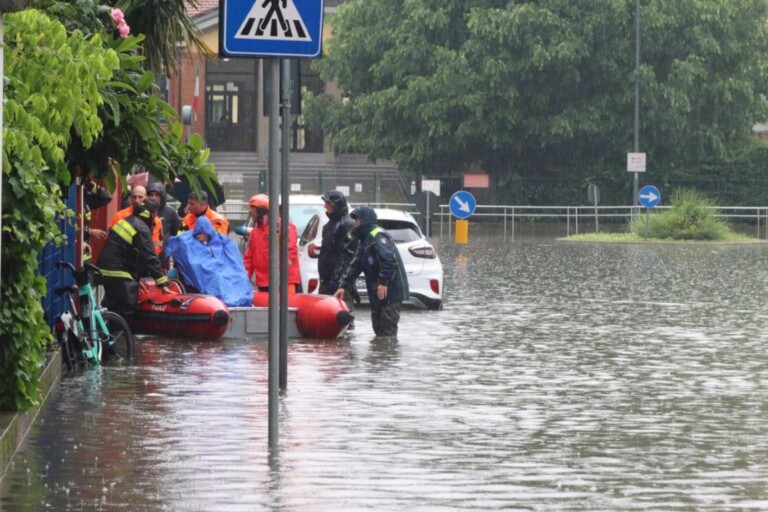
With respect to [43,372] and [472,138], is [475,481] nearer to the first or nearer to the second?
[43,372]

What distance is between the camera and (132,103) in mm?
12133

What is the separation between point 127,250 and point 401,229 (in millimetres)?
7708

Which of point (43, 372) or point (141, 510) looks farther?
point (43, 372)

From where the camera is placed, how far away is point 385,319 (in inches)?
725

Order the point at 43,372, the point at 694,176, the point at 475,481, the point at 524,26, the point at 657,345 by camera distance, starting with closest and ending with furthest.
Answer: the point at 475,481 → the point at 43,372 → the point at 657,345 → the point at 524,26 → the point at 694,176

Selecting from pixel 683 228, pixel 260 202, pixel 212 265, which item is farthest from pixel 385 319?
pixel 683 228

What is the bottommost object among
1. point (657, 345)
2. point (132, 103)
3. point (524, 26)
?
point (657, 345)

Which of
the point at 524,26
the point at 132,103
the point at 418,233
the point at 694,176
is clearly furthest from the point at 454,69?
the point at 132,103

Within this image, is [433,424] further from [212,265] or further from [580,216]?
[580,216]

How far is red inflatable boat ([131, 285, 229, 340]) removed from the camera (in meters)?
17.3

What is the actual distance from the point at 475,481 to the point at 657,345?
8.75 meters

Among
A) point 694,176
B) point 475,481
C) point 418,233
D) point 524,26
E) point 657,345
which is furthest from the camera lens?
point 694,176

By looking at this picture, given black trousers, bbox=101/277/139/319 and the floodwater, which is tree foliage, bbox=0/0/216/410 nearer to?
the floodwater

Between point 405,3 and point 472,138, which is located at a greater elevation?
point 405,3
